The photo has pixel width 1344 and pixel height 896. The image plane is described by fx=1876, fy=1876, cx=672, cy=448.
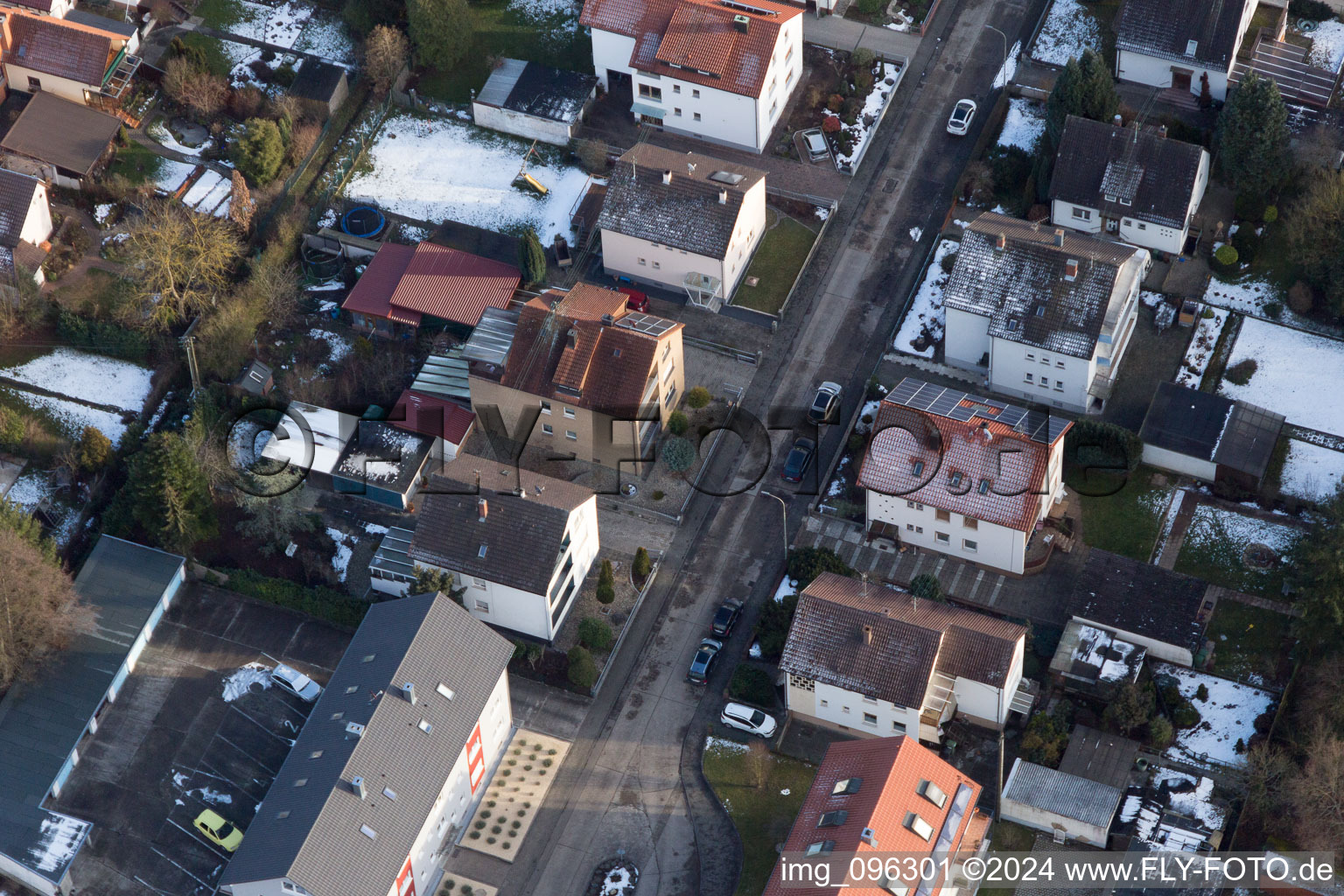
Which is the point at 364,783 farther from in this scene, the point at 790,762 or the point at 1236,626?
the point at 1236,626

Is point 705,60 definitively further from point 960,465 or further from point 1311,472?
point 1311,472

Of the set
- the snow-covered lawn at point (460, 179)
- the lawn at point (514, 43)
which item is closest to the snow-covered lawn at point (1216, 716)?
the snow-covered lawn at point (460, 179)

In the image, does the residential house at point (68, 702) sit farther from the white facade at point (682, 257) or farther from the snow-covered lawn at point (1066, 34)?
the snow-covered lawn at point (1066, 34)

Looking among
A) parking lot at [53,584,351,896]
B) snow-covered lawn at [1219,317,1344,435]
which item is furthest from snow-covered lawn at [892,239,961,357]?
parking lot at [53,584,351,896]

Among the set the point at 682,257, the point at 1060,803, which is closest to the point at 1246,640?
the point at 1060,803

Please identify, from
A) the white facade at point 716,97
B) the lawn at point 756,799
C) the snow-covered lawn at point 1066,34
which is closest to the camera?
the lawn at point 756,799

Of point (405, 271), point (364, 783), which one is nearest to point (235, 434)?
point (405, 271)

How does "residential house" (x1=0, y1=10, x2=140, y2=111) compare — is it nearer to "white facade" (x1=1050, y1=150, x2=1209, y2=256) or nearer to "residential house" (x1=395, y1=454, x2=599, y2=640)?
"residential house" (x1=395, y1=454, x2=599, y2=640)
